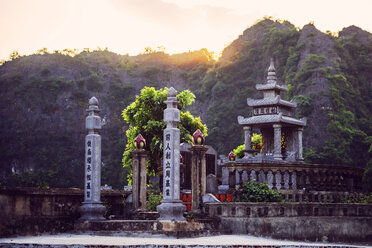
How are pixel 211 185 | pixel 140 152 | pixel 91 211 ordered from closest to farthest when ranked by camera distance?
pixel 91 211 < pixel 211 185 < pixel 140 152

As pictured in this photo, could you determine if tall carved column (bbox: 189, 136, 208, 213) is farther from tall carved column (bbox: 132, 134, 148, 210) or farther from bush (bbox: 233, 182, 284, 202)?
tall carved column (bbox: 132, 134, 148, 210)

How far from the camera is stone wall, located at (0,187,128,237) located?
50.9 ft

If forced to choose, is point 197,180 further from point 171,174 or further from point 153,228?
point 153,228

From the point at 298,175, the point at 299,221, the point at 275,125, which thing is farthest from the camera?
the point at 275,125

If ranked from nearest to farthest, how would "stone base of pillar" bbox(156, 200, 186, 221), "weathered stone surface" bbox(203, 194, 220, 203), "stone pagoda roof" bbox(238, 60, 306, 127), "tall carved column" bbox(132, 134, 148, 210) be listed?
A: "stone base of pillar" bbox(156, 200, 186, 221) → "weathered stone surface" bbox(203, 194, 220, 203) → "tall carved column" bbox(132, 134, 148, 210) → "stone pagoda roof" bbox(238, 60, 306, 127)

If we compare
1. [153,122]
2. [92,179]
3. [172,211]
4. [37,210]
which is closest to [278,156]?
[153,122]

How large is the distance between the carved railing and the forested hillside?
40.4 m

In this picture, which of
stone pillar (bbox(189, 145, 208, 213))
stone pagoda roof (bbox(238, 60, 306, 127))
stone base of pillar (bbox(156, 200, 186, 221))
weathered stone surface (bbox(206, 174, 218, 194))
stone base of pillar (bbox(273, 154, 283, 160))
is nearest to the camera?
stone base of pillar (bbox(156, 200, 186, 221))

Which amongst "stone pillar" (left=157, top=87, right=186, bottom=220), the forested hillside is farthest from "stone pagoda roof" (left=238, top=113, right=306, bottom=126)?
the forested hillside

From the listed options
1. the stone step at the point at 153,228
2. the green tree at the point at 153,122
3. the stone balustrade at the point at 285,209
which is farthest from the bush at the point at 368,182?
the stone step at the point at 153,228

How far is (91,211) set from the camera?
1759 centimetres

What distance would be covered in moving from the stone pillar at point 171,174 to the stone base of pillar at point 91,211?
2.48 meters

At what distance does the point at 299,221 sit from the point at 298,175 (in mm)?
3714

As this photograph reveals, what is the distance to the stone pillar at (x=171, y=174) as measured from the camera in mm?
16062
